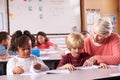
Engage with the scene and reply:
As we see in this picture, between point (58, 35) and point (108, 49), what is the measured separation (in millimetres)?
3473

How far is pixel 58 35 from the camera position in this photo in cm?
585

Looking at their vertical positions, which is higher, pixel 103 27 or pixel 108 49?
pixel 103 27

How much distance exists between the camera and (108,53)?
2443mm

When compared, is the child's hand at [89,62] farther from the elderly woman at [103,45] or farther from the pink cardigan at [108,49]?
the pink cardigan at [108,49]

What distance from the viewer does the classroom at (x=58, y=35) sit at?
222 centimetres

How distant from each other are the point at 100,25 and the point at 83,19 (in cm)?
379

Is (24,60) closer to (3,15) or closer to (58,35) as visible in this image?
(3,15)

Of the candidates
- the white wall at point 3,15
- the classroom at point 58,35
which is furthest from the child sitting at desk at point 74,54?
the white wall at point 3,15

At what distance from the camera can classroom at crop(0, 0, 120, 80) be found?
2.22 m

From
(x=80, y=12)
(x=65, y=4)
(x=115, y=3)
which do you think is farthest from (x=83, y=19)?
(x=115, y=3)

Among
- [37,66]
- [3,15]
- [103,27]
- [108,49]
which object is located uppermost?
[3,15]

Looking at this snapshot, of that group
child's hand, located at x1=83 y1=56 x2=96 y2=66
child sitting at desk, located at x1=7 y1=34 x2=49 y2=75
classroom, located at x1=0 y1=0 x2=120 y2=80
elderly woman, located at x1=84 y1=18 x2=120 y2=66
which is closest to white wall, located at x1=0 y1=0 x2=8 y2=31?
classroom, located at x1=0 y1=0 x2=120 y2=80

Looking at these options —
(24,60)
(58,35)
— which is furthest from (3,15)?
(24,60)

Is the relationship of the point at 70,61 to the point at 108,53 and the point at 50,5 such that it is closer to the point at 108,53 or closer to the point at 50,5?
the point at 108,53
